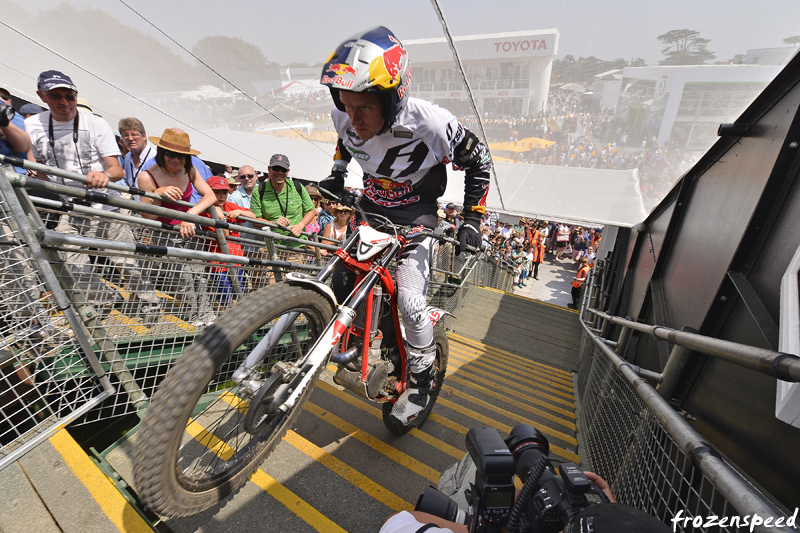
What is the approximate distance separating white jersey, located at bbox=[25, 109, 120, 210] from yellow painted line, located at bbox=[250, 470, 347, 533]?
2.91 metres

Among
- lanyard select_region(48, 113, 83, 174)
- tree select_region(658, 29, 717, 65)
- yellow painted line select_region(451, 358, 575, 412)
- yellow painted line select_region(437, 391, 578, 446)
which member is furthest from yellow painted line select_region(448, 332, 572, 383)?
tree select_region(658, 29, 717, 65)

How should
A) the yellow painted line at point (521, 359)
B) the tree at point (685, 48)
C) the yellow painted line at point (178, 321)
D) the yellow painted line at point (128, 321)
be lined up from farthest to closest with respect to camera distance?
the yellow painted line at point (521, 359), the tree at point (685, 48), the yellow painted line at point (178, 321), the yellow painted line at point (128, 321)

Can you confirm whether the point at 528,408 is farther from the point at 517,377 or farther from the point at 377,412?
the point at 377,412

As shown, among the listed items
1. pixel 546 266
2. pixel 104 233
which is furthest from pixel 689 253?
pixel 546 266

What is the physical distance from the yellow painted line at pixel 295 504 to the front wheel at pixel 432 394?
805mm

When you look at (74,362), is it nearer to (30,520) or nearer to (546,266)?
(30,520)

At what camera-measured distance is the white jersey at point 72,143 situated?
329cm

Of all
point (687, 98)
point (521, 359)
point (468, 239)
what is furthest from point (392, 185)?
point (687, 98)

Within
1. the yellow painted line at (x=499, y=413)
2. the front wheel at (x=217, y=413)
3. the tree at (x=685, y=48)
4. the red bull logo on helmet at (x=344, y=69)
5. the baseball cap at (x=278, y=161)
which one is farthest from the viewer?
the tree at (x=685, y=48)

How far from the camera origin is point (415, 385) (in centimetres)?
257

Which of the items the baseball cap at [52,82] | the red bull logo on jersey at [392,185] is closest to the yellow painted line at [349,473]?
the red bull logo on jersey at [392,185]

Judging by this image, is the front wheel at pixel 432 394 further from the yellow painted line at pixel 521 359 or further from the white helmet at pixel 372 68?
the yellow painted line at pixel 521 359

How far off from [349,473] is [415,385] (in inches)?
28.8

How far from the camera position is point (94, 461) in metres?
1.83
